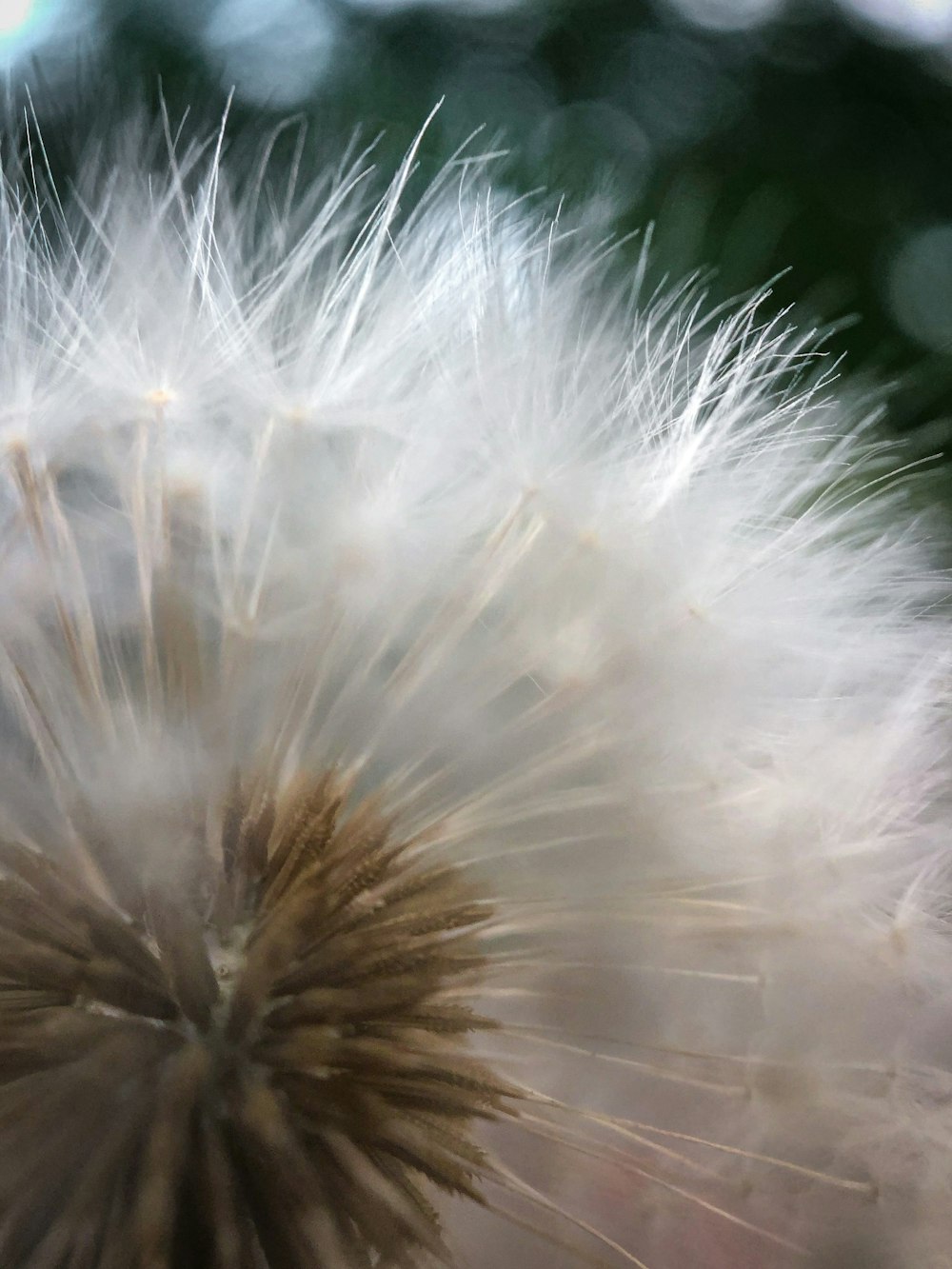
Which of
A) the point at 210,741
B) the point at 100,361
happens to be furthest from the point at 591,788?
the point at 100,361

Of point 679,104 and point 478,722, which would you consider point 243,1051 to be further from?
point 679,104

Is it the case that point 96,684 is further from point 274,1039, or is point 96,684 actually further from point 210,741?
point 274,1039

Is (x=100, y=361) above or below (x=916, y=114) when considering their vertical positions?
below

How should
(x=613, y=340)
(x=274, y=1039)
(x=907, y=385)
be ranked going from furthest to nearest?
(x=907, y=385), (x=613, y=340), (x=274, y=1039)

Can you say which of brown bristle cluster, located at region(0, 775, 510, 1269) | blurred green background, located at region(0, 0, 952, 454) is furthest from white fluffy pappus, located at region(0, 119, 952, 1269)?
blurred green background, located at region(0, 0, 952, 454)

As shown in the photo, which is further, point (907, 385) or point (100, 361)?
point (907, 385)

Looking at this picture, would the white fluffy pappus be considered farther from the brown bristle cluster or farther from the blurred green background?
the blurred green background

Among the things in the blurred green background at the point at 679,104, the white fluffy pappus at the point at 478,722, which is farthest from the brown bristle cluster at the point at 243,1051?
the blurred green background at the point at 679,104

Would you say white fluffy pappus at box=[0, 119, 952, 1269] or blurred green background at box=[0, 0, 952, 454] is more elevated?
blurred green background at box=[0, 0, 952, 454]
